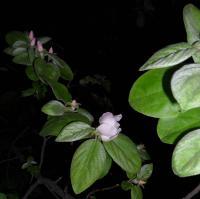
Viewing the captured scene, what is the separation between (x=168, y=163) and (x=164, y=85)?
4.91 feet

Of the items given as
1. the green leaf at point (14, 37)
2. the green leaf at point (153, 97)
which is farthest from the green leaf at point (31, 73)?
the green leaf at point (153, 97)

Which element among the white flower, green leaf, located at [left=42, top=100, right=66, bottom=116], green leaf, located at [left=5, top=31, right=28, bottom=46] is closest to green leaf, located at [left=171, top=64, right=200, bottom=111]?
the white flower

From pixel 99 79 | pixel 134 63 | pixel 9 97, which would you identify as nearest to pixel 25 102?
pixel 9 97

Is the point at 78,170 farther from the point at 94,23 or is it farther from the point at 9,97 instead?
the point at 94,23

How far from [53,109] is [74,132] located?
139 millimetres

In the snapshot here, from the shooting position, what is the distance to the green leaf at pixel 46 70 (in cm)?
90

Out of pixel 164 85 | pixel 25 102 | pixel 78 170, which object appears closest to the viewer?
pixel 164 85

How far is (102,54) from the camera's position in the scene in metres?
2.80

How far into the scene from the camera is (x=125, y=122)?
6.70 feet

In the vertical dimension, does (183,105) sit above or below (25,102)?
above

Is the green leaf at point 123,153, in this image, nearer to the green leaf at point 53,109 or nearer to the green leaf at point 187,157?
the green leaf at point 53,109

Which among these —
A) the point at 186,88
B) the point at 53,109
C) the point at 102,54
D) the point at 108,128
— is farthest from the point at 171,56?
the point at 102,54

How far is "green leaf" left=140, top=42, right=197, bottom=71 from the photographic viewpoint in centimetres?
43

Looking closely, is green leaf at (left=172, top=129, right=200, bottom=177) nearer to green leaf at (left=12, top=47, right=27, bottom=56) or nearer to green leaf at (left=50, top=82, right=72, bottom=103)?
green leaf at (left=50, top=82, right=72, bottom=103)
